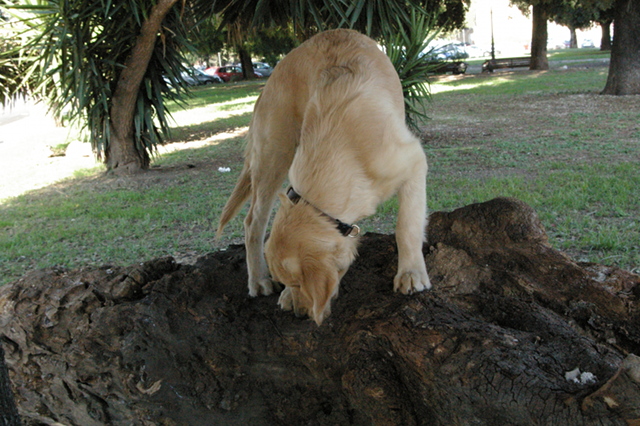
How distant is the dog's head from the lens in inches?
100

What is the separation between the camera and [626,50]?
14.7 metres

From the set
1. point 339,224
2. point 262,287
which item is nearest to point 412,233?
point 339,224

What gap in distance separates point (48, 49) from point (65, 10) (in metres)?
0.86

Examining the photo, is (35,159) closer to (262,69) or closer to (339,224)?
(339,224)

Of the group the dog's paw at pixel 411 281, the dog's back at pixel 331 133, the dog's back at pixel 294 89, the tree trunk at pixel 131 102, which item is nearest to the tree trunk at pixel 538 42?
the tree trunk at pixel 131 102

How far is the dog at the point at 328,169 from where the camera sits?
2615 mm

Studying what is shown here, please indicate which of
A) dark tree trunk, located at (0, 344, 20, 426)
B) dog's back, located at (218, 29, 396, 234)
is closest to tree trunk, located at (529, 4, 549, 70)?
dog's back, located at (218, 29, 396, 234)

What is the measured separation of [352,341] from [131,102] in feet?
26.7

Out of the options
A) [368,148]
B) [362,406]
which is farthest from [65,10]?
[362,406]

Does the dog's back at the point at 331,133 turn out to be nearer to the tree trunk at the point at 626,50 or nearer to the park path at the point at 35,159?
the park path at the point at 35,159

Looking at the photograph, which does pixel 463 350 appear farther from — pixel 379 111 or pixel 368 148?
pixel 379 111

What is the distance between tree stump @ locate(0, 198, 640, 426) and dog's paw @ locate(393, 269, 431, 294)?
0.24 ft

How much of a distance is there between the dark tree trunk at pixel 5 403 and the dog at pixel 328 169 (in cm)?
122

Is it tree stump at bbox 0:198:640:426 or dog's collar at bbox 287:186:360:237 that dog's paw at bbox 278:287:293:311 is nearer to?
tree stump at bbox 0:198:640:426
